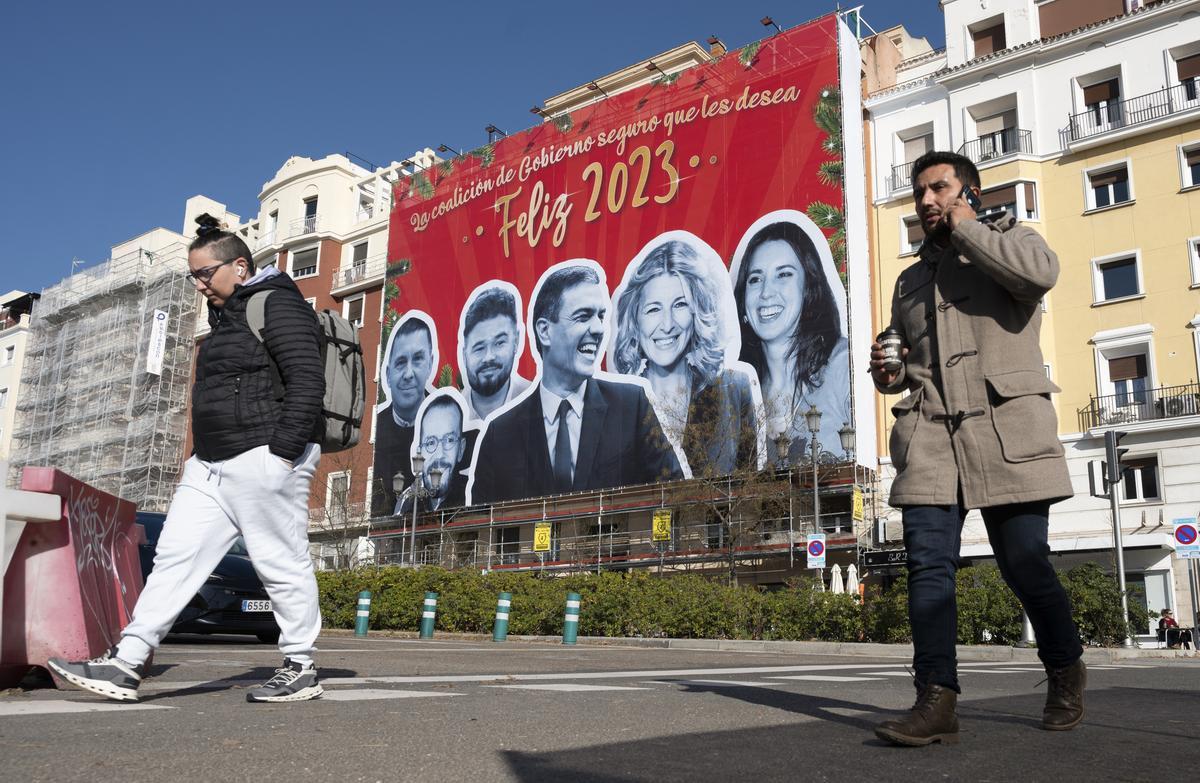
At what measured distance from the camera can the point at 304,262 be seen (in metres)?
58.3

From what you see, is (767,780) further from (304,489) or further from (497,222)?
(497,222)

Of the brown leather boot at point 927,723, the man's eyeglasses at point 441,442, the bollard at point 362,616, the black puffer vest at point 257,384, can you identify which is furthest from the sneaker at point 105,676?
the man's eyeglasses at point 441,442

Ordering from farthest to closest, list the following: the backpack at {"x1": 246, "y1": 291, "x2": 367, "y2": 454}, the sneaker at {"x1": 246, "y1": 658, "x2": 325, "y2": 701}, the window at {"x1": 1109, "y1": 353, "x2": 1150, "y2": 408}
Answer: the window at {"x1": 1109, "y1": 353, "x2": 1150, "y2": 408} → the backpack at {"x1": 246, "y1": 291, "x2": 367, "y2": 454} → the sneaker at {"x1": 246, "y1": 658, "x2": 325, "y2": 701}

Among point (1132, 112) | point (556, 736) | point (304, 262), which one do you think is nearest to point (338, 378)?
point (556, 736)

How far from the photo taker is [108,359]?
64.1 meters

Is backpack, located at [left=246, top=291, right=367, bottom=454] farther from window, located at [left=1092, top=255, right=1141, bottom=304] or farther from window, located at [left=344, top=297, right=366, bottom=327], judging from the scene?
window, located at [left=344, top=297, right=366, bottom=327]

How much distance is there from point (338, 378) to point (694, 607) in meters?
12.2

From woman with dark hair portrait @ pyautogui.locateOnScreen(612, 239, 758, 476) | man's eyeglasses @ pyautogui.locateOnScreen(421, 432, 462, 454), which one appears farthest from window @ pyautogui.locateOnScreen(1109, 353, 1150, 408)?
man's eyeglasses @ pyautogui.locateOnScreen(421, 432, 462, 454)

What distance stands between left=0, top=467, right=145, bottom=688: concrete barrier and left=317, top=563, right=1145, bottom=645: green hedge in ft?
37.2

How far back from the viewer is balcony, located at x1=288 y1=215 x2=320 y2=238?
58469mm

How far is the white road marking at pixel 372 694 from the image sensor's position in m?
4.41

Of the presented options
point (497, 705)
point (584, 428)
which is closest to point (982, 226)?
point (497, 705)

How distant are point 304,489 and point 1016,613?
12420 mm

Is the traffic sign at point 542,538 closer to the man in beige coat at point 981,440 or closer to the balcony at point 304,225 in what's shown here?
the balcony at point 304,225
